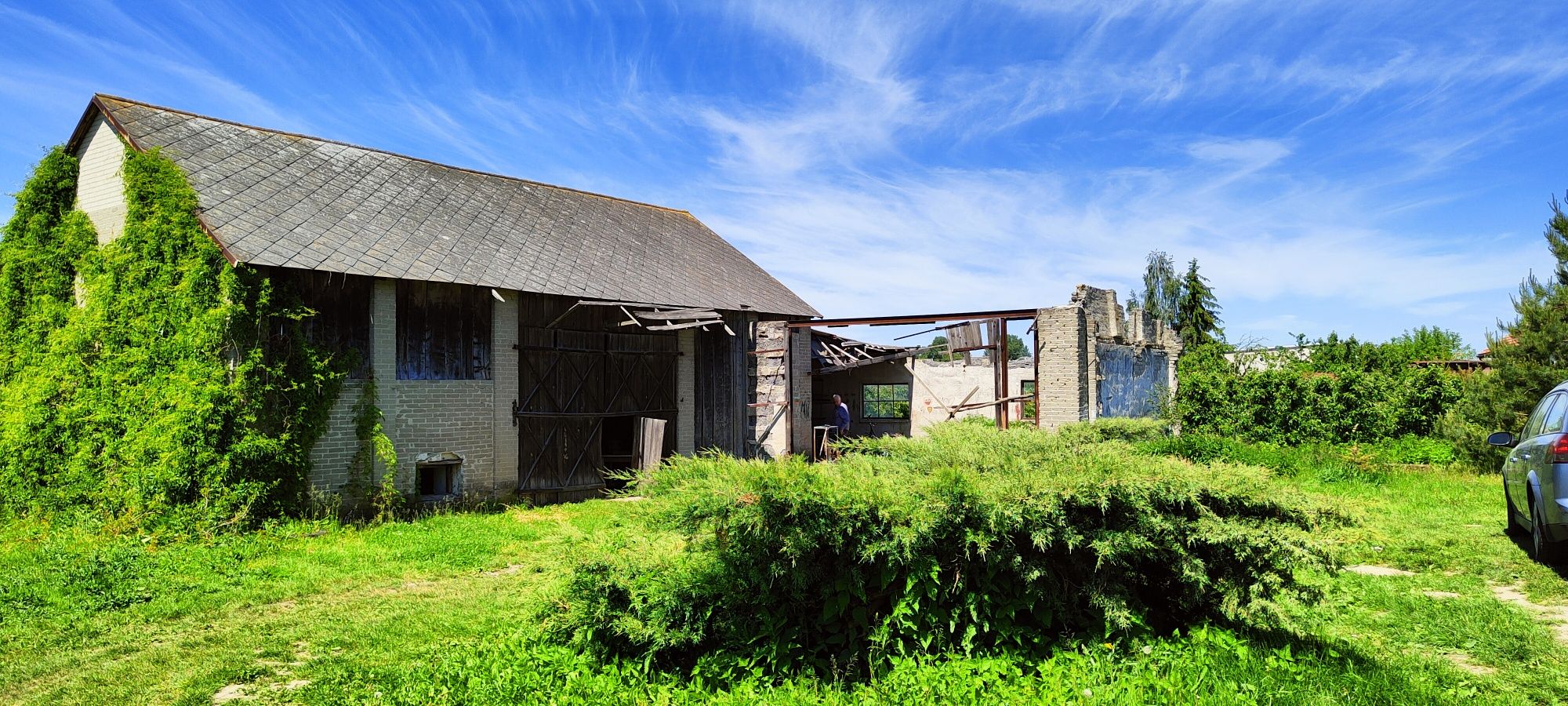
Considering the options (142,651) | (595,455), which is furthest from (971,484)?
(595,455)

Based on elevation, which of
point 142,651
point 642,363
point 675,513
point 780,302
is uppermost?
point 780,302

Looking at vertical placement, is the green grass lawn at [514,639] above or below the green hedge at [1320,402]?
below

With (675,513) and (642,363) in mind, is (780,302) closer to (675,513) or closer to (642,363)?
(642,363)

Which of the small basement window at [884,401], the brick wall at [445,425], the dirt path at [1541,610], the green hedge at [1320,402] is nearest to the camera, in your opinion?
the dirt path at [1541,610]

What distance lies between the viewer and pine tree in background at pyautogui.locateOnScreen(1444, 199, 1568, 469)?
14.2 metres

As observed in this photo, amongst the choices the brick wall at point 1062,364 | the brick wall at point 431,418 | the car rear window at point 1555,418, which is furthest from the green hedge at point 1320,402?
the brick wall at point 431,418

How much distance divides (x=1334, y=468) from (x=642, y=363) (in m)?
11.5

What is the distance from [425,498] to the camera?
12.4 metres

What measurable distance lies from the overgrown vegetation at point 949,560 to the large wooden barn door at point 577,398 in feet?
30.2

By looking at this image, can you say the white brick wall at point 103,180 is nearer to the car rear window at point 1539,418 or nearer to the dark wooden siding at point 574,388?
the dark wooden siding at point 574,388

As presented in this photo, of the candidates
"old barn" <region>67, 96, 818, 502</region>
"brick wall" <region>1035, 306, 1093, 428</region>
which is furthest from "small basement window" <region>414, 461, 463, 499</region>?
"brick wall" <region>1035, 306, 1093, 428</region>

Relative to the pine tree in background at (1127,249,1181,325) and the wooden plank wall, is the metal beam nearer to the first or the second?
the wooden plank wall

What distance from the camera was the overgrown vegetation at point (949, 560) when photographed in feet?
14.3

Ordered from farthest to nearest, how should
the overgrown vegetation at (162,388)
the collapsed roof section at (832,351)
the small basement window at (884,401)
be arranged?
the small basement window at (884,401)
the collapsed roof section at (832,351)
the overgrown vegetation at (162,388)
